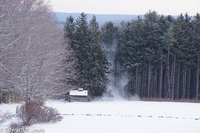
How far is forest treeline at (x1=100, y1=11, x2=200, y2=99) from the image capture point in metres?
33.4

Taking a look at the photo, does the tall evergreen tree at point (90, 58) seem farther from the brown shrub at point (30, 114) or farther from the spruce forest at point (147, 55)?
the brown shrub at point (30, 114)

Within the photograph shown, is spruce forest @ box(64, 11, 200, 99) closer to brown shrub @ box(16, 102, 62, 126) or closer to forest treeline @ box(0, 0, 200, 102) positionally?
forest treeline @ box(0, 0, 200, 102)

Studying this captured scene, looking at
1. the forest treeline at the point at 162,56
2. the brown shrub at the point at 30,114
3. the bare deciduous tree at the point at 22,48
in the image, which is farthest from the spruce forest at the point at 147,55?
the brown shrub at the point at 30,114

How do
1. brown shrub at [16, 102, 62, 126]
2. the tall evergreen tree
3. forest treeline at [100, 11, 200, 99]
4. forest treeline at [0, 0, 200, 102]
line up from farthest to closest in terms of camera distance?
forest treeline at [100, 11, 200, 99] < forest treeline at [0, 0, 200, 102] < the tall evergreen tree < brown shrub at [16, 102, 62, 126]

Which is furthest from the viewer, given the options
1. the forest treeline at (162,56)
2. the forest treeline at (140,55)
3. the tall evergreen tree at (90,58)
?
the forest treeline at (162,56)

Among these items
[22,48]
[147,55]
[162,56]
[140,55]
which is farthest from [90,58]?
[22,48]

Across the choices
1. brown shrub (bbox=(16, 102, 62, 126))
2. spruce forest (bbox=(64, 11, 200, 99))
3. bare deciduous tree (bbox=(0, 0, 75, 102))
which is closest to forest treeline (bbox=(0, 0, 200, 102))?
spruce forest (bbox=(64, 11, 200, 99))

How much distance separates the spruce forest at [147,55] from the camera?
31.0 meters

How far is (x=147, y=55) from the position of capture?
33.7 metres

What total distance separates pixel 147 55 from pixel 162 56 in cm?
193

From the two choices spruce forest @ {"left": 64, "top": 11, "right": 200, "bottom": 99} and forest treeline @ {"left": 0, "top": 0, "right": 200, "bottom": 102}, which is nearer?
forest treeline @ {"left": 0, "top": 0, "right": 200, "bottom": 102}

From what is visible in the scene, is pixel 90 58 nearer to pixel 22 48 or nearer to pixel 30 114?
pixel 22 48

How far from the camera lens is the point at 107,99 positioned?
3231cm

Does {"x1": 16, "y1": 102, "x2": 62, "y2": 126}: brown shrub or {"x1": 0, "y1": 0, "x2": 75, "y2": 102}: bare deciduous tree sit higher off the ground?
{"x1": 0, "y1": 0, "x2": 75, "y2": 102}: bare deciduous tree
